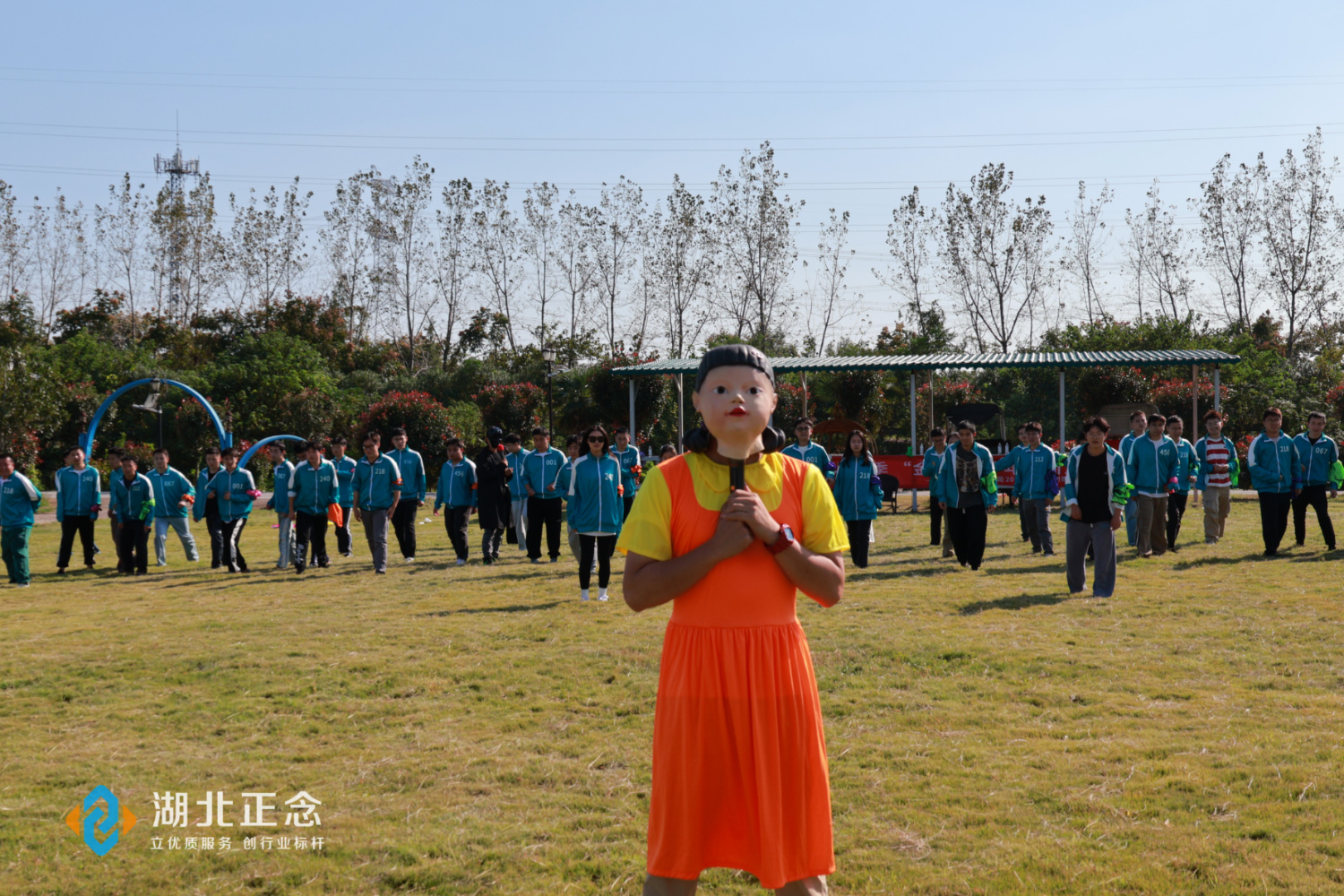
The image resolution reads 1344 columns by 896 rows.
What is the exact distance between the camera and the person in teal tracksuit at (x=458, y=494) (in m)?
14.6

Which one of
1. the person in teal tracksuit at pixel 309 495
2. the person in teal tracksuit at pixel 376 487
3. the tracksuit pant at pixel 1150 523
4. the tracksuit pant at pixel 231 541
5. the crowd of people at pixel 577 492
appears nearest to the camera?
the crowd of people at pixel 577 492

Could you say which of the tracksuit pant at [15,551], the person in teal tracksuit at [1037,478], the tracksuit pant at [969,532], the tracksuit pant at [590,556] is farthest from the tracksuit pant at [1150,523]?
the tracksuit pant at [15,551]

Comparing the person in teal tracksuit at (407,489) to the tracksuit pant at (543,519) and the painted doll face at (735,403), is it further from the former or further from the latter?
the painted doll face at (735,403)

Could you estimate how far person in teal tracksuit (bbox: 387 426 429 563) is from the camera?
45.7 ft

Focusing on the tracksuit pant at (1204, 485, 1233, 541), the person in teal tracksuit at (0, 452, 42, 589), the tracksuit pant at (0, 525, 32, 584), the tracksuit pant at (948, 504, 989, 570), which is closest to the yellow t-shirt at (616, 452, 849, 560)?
the tracksuit pant at (948, 504, 989, 570)

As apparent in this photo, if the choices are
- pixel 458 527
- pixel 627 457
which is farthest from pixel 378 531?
pixel 627 457

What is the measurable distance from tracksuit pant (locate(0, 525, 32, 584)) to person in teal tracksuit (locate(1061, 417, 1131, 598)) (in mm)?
12942

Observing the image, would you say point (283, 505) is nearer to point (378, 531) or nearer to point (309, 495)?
point (309, 495)

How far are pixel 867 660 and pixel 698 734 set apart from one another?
4964 millimetres

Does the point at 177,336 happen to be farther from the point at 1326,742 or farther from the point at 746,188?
the point at 1326,742

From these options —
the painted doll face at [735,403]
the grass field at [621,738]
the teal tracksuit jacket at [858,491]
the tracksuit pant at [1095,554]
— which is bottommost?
the grass field at [621,738]

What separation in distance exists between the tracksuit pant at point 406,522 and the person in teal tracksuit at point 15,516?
14.9ft

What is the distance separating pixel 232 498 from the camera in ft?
46.1

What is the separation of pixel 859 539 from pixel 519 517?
5.63 m
